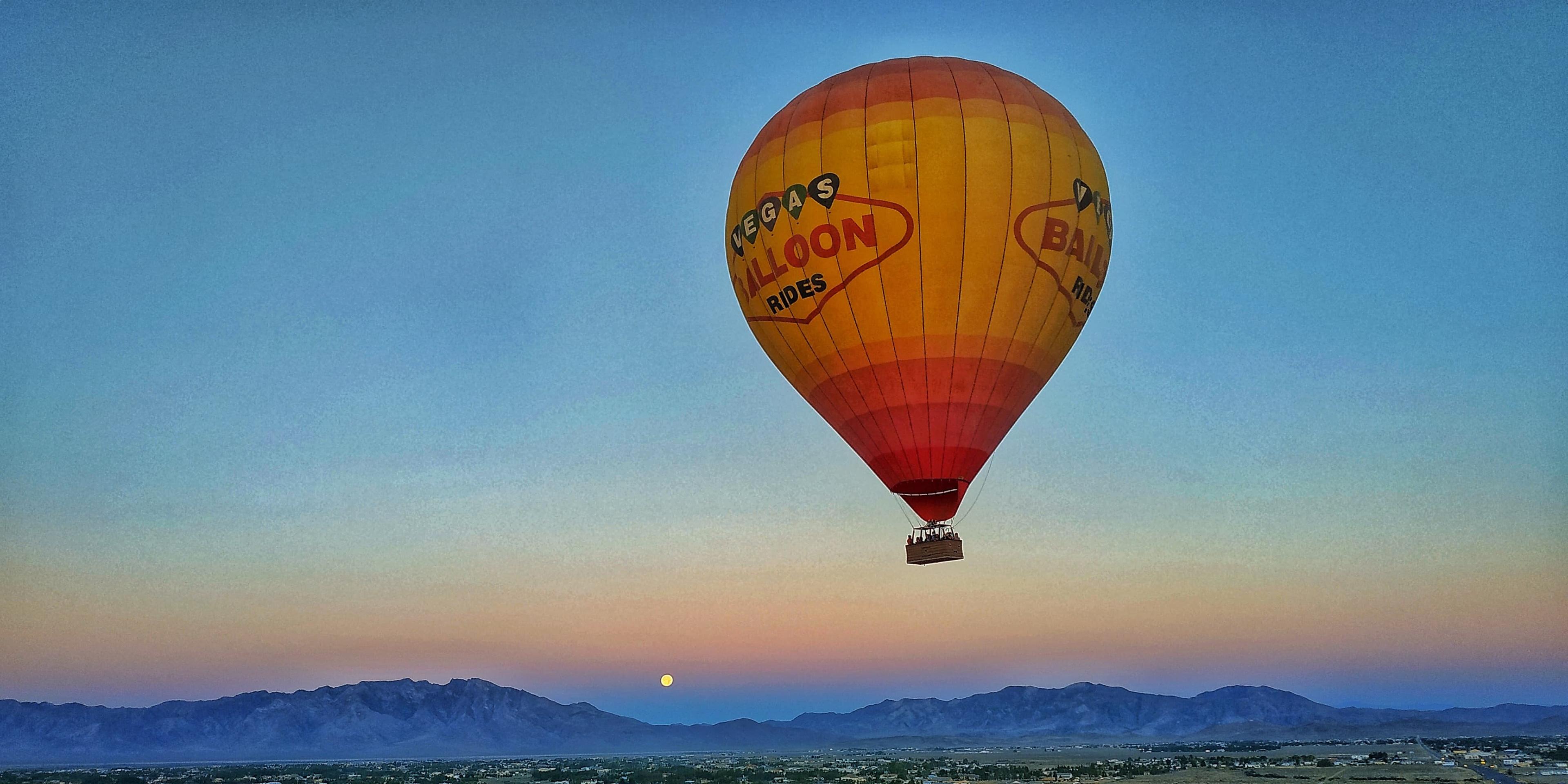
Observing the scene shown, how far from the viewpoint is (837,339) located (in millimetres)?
30000

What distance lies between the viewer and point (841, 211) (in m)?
29.0

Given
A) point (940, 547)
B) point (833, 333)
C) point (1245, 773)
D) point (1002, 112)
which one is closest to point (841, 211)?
point (833, 333)

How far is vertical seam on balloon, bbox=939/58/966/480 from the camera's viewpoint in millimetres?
28844

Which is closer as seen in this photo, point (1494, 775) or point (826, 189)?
point (826, 189)

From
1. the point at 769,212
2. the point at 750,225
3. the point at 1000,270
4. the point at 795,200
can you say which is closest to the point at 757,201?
the point at 750,225

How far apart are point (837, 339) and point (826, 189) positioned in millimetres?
3874

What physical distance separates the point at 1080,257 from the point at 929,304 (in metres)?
4.83

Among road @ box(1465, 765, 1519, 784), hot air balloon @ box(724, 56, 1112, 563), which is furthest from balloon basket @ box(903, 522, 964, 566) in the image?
road @ box(1465, 765, 1519, 784)

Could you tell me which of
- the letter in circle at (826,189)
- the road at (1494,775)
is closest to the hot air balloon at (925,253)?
the letter in circle at (826,189)

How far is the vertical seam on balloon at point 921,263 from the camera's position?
28750 mm

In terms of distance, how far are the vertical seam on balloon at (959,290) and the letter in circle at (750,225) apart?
5.60 m

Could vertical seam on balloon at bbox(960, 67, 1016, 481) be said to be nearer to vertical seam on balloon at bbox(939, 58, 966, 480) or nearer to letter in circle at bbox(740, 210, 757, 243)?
vertical seam on balloon at bbox(939, 58, 966, 480)

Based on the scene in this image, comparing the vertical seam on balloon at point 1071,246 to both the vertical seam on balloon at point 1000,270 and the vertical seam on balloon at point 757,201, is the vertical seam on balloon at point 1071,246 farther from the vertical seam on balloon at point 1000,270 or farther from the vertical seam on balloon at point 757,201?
the vertical seam on balloon at point 757,201

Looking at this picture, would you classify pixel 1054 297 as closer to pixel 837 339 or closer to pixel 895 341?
pixel 895 341
